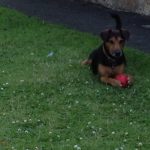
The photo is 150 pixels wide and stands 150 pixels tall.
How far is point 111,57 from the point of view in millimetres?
8492

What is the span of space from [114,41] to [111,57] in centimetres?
30

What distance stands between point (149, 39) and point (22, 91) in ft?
12.3

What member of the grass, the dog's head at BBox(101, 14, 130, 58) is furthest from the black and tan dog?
the grass

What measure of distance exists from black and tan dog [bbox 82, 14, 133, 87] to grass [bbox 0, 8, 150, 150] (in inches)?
5.8

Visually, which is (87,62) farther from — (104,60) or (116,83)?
(116,83)

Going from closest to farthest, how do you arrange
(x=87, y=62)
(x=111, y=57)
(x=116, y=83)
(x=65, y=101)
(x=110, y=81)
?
(x=65, y=101)
(x=116, y=83)
(x=110, y=81)
(x=111, y=57)
(x=87, y=62)

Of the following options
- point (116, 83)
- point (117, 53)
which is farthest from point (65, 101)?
point (117, 53)

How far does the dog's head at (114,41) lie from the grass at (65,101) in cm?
51

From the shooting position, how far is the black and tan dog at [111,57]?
830 centimetres

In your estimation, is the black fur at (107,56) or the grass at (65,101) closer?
the grass at (65,101)

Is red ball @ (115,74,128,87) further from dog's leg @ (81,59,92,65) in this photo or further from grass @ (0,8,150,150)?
dog's leg @ (81,59,92,65)

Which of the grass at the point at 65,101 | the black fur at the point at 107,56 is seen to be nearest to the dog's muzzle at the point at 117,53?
the black fur at the point at 107,56

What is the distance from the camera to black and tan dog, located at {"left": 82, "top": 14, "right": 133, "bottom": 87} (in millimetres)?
8297

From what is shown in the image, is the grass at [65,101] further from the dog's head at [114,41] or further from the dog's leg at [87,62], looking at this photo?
the dog's head at [114,41]
